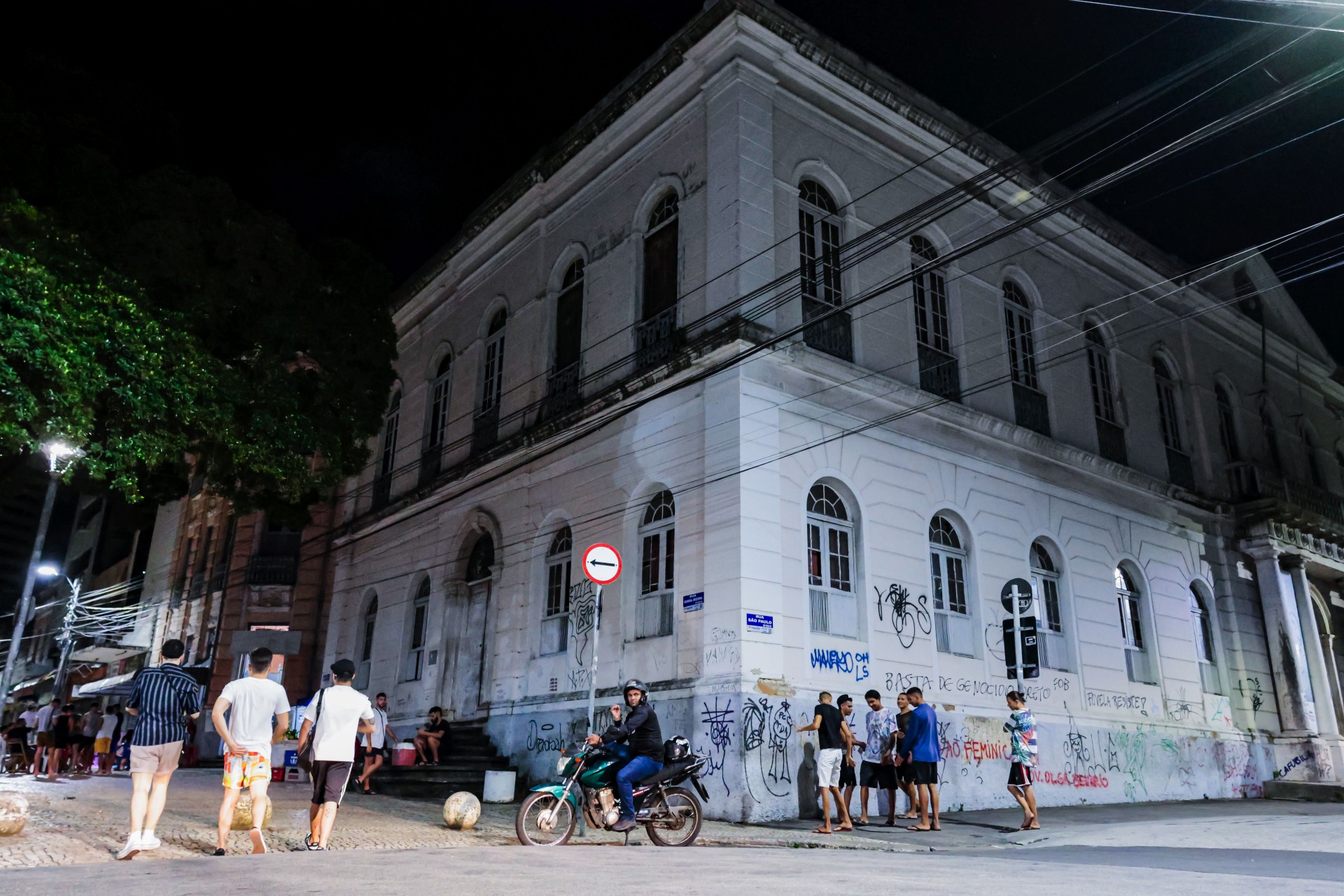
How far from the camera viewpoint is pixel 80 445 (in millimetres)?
12078

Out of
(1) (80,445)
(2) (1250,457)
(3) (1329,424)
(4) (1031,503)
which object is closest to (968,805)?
(4) (1031,503)

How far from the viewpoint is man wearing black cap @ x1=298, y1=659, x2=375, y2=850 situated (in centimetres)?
721

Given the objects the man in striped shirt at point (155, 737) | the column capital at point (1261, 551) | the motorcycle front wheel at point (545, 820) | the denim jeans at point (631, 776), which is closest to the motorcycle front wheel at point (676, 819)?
the denim jeans at point (631, 776)

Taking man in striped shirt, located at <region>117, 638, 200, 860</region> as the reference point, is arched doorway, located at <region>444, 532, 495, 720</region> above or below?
above

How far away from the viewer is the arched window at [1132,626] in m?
17.5

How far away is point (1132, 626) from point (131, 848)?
16.7 metres

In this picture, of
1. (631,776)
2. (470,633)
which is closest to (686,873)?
(631,776)

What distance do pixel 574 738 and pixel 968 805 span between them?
5.73 m

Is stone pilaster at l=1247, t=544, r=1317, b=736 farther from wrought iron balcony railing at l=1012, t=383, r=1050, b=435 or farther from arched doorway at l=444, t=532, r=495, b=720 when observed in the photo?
arched doorway at l=444, t=532, r=495, b=720

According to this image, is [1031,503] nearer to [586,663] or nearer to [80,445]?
[586,663]

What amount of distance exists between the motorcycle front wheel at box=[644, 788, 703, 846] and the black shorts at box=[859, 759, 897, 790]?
3488 millimetres

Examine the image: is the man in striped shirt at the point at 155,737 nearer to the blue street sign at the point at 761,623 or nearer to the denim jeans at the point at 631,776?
the denim jeans at the point at 631,776

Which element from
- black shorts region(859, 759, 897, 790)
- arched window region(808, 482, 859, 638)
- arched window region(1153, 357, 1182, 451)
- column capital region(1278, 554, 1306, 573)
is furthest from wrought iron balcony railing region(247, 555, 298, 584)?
column capital region(1278, 554, 1306, 573)

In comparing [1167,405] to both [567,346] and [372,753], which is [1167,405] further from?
[372,753]
